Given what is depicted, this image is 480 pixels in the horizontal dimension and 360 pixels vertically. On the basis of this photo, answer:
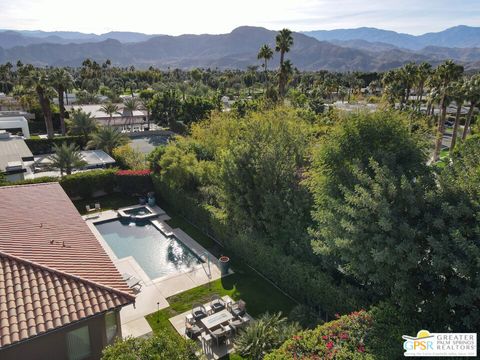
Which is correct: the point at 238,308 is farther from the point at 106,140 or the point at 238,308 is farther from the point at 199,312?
the point at 106,140

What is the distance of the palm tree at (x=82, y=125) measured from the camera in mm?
45219

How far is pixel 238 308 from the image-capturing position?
1647 centimetres

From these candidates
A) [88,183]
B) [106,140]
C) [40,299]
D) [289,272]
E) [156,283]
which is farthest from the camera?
[106,140]

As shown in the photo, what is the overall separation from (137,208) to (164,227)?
4.66m

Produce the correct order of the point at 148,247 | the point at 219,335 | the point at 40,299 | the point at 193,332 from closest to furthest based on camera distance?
the point at 40,299
the point at 219,335
the point at 193,332
the point at 148,247

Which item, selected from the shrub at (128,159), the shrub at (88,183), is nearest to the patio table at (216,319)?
the shrub at (88,183)

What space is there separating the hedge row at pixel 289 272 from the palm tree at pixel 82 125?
2725 centimetres

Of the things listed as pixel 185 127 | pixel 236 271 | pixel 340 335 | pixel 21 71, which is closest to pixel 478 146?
pixel 340 335

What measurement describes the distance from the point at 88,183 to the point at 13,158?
7.55 m

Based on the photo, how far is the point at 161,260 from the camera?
22.5 m

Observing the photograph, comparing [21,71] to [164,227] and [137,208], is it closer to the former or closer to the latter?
[137,208]

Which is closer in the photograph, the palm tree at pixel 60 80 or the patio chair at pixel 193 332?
the patio chair at pixel 193 332

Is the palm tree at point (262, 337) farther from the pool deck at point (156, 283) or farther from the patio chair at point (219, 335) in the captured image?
the pool deck at point (156, 283)

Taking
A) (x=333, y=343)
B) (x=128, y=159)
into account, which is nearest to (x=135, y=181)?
(x=128, y=159)
